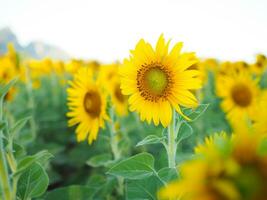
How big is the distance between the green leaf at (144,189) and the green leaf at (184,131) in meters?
0.21

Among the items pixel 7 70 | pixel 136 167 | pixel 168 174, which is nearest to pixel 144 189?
pixel 136 167

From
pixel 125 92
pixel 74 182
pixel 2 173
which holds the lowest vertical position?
pixel 74 182

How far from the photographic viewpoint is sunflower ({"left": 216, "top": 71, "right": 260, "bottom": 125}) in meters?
4.26

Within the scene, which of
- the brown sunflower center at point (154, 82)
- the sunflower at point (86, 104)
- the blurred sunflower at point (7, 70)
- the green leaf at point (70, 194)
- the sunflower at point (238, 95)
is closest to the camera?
the brown sunflower center at point (154, 82)

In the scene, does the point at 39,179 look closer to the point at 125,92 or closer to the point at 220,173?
the point at 125,92

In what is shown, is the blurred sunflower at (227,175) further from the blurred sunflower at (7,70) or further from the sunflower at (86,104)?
the blurred sunflower at (7,70)

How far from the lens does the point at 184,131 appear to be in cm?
185

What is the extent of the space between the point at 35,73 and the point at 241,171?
29.7 ft

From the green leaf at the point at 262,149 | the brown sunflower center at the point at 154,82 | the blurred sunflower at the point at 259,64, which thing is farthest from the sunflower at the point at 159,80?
the blurred sunflower at the point at 259,64

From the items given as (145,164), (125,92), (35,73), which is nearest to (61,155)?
(125,92)

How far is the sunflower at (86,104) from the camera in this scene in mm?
2811

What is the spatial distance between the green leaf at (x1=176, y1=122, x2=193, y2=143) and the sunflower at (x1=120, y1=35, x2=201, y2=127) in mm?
76

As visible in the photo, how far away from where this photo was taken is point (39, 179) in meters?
1.74

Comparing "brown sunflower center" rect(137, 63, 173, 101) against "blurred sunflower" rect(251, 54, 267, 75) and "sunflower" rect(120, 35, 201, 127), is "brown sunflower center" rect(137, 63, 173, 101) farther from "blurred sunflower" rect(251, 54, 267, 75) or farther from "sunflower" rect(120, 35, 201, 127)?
"blurred sunflower" rect(251, 54, 267, 75)
